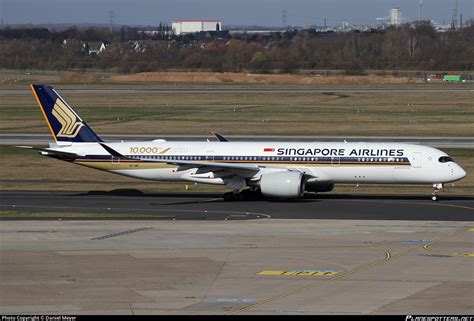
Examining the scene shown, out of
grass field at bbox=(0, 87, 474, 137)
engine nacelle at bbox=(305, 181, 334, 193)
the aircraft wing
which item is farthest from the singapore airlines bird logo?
grass field at bbox=(0, 87, 474, 137)

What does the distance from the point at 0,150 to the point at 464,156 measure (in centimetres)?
3776

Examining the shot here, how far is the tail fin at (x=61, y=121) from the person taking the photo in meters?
58.4

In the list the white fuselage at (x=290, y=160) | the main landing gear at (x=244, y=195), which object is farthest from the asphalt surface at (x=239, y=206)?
the white fuselage at (x=290, y=160)

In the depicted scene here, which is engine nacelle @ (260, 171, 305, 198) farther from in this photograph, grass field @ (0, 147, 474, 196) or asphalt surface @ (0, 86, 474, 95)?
asphalt surface @ (0, 86, 474, 95)

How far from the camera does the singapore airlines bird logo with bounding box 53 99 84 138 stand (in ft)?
192

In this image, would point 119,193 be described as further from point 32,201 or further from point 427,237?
point 427,237

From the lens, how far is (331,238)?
42.4 meters

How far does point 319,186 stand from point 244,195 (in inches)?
180

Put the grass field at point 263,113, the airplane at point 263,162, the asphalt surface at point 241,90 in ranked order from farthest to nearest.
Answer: the asphalt surface at point 241,90 → the grass field at point 263,113 → the airplane at point 263,162

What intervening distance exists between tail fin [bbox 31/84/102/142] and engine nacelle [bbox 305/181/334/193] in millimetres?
13601

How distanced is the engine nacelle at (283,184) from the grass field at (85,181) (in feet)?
24.5

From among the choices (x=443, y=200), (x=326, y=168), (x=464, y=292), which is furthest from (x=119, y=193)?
(x=464, y=292)

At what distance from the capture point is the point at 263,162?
5609cm

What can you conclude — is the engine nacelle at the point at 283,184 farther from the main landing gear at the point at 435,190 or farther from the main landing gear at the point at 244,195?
the main landing gear at the point at 435,190
